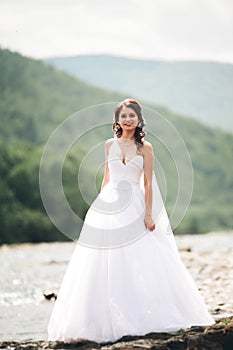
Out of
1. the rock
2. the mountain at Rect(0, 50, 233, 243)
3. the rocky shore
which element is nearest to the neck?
the rocky shore

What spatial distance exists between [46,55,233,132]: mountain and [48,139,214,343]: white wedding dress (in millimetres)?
155652

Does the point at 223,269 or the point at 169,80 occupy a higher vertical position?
the point at 169,80

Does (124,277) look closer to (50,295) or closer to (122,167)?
(122,167)

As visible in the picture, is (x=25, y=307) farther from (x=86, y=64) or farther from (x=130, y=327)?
(x=86, y=64)

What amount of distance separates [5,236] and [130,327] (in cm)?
4088

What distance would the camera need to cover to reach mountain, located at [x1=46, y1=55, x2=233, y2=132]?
570 ft

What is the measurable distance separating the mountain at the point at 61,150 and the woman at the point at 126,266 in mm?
36465

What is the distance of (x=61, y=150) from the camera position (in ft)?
278

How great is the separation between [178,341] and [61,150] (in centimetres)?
7700

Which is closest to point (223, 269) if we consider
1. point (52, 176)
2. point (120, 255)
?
point (120, 255)

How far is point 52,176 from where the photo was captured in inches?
2128

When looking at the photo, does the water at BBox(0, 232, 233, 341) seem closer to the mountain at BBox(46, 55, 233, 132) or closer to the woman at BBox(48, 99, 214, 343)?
the woman at BBox(48, 99, 214, 343)

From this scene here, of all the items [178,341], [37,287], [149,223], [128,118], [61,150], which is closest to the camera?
[178,341]

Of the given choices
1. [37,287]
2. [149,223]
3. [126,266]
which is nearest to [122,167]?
[149,223]
